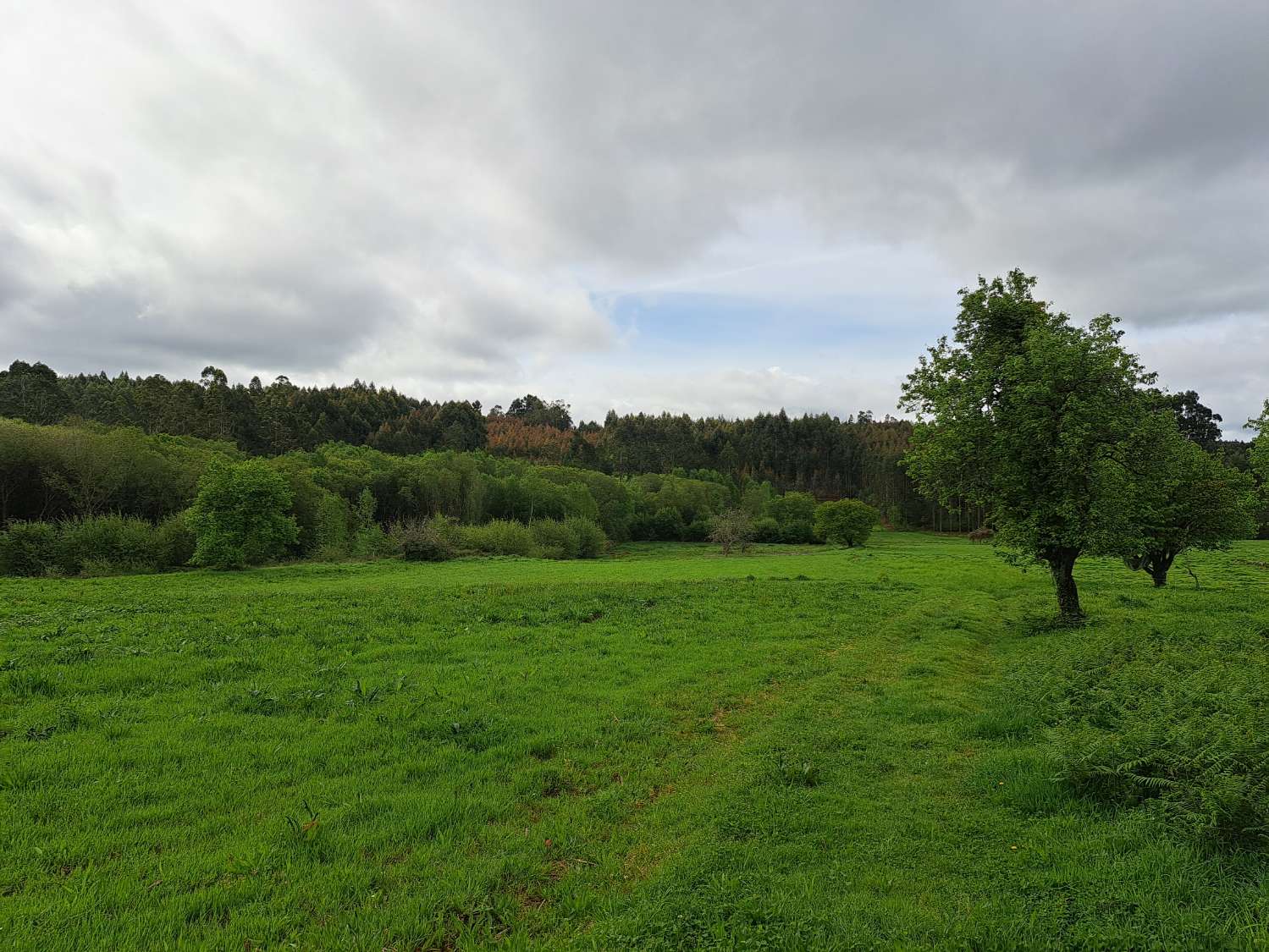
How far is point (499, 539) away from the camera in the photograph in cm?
6675

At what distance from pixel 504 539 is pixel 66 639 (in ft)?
175

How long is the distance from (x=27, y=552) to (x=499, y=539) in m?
37.5

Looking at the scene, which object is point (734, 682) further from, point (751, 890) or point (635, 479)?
point (635, 479)

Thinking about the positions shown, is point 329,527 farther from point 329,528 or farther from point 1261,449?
point 1261,449

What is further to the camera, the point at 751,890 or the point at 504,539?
the point at 504,539

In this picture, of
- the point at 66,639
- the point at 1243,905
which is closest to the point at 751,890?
the point at 1243,905

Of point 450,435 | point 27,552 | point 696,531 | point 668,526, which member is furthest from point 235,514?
point 450,435

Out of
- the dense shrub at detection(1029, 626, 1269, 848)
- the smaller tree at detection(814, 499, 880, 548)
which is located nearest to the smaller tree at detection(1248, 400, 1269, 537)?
the dense shrub at detection(1029, 626, 1269, 848)

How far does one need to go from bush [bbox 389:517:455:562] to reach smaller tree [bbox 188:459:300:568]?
1203cm

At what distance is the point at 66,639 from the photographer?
13.9 meters

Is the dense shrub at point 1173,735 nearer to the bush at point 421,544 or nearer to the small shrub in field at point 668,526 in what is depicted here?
the bush at point 421,544

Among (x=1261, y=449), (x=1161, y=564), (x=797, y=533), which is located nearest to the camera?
(x=1261, y=449)

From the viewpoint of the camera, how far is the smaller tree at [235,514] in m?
41.1

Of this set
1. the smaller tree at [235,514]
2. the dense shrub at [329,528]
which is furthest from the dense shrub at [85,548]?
the dense shrub at [329,528]
